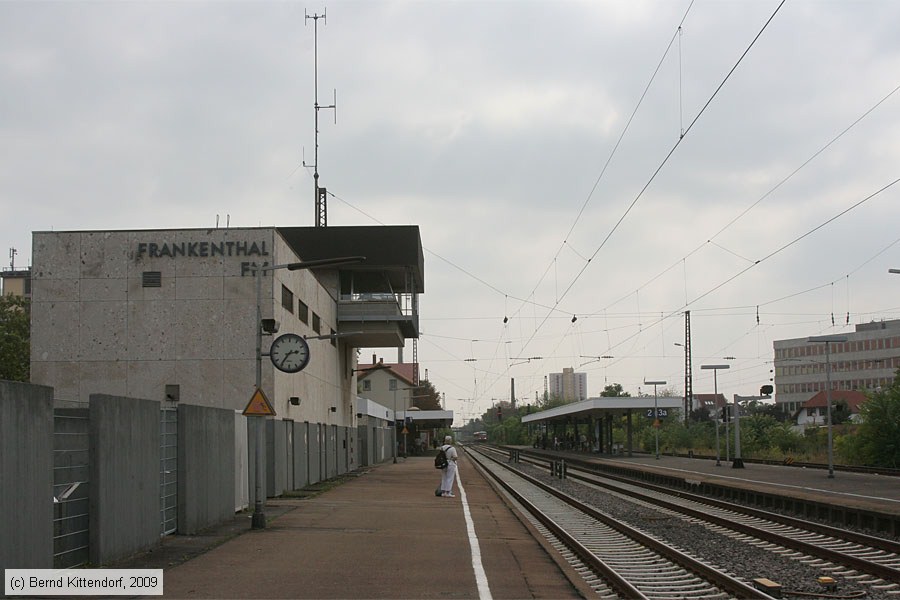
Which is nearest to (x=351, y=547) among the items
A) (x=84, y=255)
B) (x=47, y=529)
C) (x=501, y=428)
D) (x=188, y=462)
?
(x=188, y=462)

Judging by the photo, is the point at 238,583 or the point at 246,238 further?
the point at 246,238

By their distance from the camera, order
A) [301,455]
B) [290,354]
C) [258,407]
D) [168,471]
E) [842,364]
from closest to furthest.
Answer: [168,471] < [258,407] < [290,354] < [301,455] < [842,364]

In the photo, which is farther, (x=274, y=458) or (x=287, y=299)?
(x=287, y=299)

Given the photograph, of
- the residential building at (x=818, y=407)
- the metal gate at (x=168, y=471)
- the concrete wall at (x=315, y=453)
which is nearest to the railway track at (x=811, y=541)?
the metal gate at (x=168, y=471)

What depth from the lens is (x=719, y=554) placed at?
1514cm

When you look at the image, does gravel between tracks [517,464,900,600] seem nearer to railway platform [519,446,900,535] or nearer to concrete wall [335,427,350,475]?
railway platform [519,446,900,535]

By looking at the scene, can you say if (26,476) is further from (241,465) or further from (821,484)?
(821,484)

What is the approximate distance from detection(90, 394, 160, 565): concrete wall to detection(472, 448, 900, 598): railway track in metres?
9.50

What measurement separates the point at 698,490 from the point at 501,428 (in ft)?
473

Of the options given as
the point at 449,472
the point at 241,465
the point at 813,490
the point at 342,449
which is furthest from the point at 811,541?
the point at 342,449

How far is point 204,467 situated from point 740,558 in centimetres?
912

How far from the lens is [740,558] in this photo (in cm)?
1466

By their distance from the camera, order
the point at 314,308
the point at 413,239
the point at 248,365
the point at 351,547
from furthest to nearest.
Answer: the point at 413,239 → the point at 314,308 → the point at 248,365 → the point at 351,547

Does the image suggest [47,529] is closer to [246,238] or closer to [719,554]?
[719,554]
